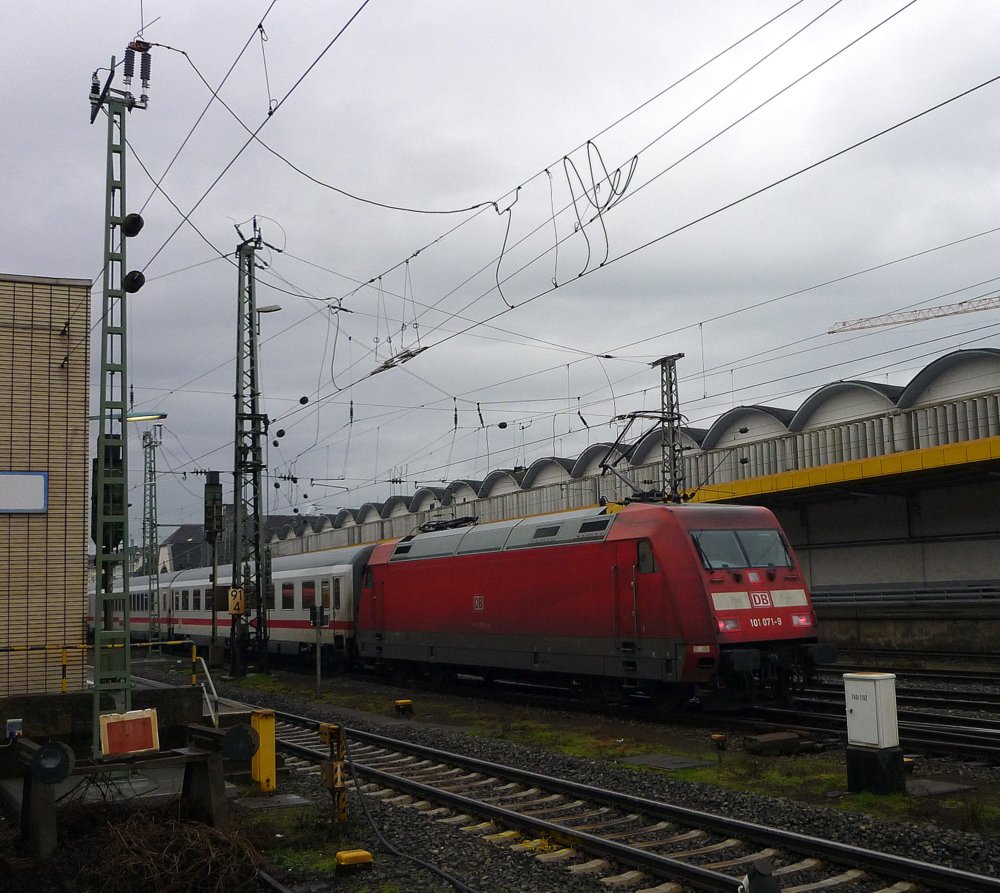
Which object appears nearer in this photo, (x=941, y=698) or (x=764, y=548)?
(x=764, y=548)

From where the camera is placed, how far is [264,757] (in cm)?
1106

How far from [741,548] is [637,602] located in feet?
6.00

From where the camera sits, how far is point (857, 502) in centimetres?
3123

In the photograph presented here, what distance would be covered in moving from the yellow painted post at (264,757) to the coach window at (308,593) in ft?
54.8

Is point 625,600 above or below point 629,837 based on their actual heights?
above

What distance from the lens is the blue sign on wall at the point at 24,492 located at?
13.7 m

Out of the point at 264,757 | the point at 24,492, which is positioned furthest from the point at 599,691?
the point at 24,492

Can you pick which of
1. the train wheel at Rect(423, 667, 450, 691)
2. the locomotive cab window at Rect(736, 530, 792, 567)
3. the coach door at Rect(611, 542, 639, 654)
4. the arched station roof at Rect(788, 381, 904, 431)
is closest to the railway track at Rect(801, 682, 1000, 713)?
the locomotive cab window at Rect(736, 530, 792, 567)

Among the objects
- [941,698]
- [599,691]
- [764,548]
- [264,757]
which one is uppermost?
[764,548]

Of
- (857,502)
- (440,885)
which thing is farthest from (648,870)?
(857,502)

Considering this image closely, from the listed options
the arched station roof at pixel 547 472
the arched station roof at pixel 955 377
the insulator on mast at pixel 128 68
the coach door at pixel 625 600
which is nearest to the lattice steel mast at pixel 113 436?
the insulator on mast at pixel 128 68

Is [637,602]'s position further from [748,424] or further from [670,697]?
[748,424]

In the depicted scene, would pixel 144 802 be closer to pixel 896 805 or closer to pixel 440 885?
pixel 440 885

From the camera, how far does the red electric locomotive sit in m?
14.9
